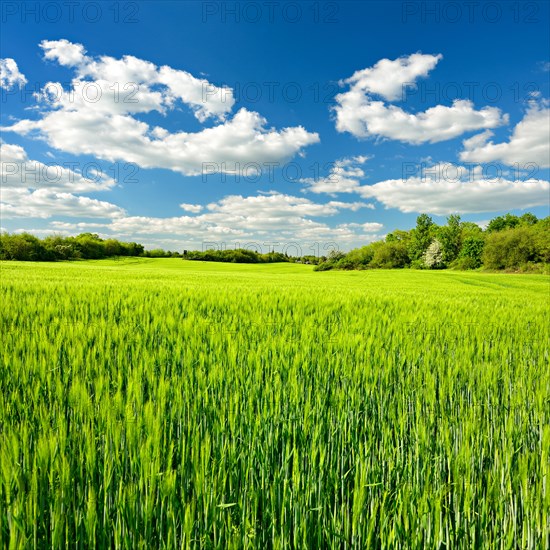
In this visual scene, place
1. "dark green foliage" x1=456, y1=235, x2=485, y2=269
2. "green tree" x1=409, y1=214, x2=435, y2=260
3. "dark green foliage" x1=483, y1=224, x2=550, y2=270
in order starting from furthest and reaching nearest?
"green tree" x1=409, y1=214, x2=435, y2=260 → "dark green foliage" x1=456, y1=235, x2=485, y2=269 → "dark green foliage" x1=483, y1=224, x2=550, y2=270

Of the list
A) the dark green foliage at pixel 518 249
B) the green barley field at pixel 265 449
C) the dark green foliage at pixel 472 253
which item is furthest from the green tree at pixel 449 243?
the green barley field at pixel 265 449

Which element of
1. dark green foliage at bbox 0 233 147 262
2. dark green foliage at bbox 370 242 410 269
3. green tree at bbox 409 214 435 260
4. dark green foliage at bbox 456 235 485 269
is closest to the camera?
dark green foliage at bbox 0 233 147 262

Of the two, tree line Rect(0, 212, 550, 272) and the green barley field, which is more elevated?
tree line Rect(0, 212, 550, 272)

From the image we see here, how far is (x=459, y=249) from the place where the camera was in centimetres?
7119

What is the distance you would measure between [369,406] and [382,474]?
641 millimetres

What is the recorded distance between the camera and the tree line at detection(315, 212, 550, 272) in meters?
48.0

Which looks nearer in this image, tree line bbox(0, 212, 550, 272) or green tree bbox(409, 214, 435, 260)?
tree line bbox(0, 212, 550, 272)

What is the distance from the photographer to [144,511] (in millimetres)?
1129

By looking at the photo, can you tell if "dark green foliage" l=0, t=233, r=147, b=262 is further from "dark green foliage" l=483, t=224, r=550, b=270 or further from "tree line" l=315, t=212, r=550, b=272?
"dark green foliage" l=483, t=224, r=550, b=270

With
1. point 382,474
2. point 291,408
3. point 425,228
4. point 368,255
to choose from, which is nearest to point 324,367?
point 291,408

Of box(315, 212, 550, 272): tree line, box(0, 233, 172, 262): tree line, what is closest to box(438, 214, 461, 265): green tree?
box(315, 212, 550, 272): tree line

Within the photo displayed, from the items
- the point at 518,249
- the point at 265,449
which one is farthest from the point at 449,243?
the point at 265,449

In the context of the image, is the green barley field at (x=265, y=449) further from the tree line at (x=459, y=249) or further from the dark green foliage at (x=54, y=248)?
the dark green foliage at (x=54, y=248)

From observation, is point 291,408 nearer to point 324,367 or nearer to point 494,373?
point 324,367
